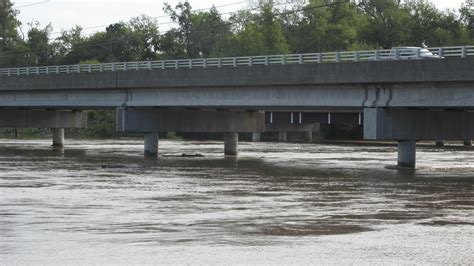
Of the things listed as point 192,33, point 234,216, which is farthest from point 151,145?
point 192,33

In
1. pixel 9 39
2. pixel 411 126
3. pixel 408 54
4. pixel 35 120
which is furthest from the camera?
pixel 9 39

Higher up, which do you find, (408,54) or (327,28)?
(327,28)

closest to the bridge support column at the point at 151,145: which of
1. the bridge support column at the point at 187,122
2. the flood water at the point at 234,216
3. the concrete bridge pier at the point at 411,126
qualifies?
the bridge support column at the point at 187,122

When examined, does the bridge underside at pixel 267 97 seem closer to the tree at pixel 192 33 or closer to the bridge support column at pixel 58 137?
the bridge support column at pixel 58 137

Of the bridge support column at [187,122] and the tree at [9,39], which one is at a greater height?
the tree at [9,39]

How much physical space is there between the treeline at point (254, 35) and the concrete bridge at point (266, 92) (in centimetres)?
5908

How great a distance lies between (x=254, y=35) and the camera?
140000 mm

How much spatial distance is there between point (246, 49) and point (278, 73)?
80843 mm

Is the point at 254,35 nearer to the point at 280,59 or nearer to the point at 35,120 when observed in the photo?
the point at 35,120

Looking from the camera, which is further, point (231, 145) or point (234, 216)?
point (231, 145)

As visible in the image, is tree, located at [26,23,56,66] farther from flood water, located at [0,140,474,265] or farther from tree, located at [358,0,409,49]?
flood water, located at [0,140,474,265]

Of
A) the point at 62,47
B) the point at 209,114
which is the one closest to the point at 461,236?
the point at 209,114

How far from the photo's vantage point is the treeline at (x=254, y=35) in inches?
5438

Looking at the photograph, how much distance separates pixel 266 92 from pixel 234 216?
32756mm
